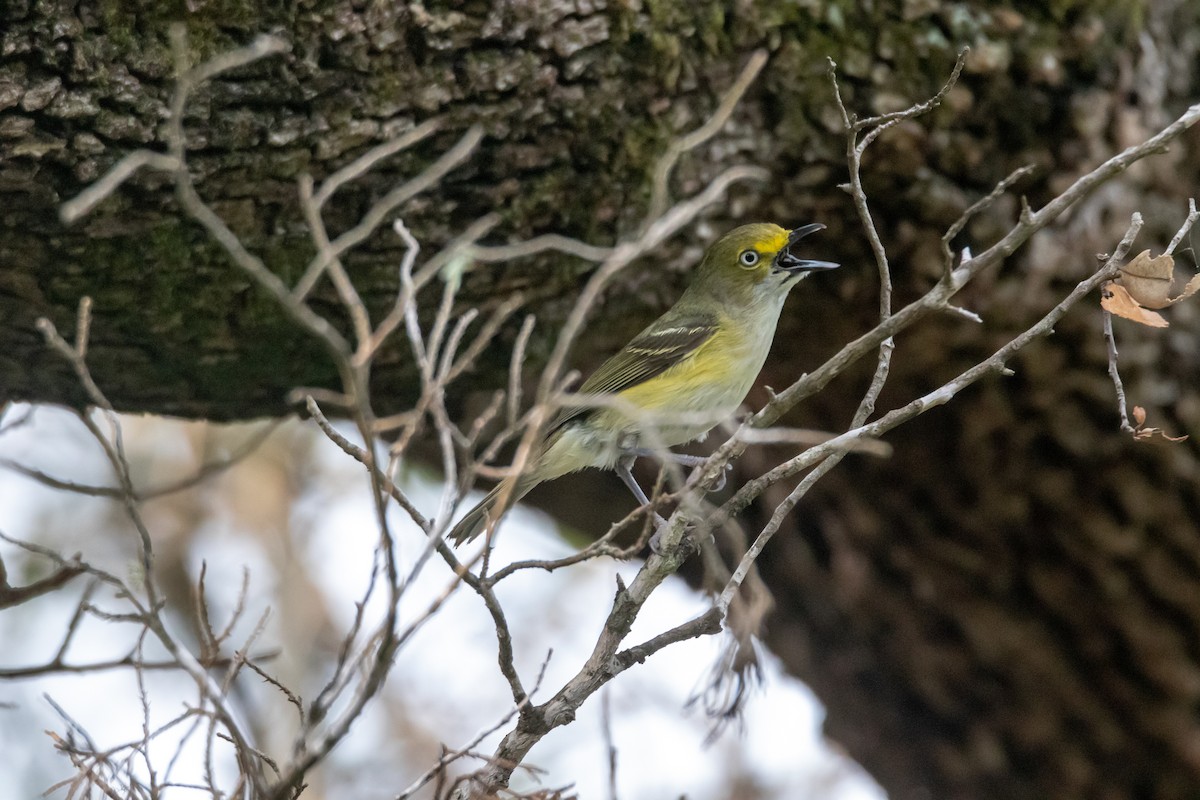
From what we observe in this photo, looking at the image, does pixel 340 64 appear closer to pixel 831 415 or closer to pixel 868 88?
pixel 868 88

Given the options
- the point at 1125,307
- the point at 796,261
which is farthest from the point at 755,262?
the point at 1125,307

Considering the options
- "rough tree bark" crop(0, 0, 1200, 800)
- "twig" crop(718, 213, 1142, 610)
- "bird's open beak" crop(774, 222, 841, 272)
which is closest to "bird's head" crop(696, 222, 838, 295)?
"bird's open beak" crop(774, 222, 841, 272)

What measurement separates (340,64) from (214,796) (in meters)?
2.05

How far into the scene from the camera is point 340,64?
3311mm

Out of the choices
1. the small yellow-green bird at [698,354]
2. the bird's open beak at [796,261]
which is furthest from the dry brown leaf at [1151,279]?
the small yellow-green bird at [698,354]

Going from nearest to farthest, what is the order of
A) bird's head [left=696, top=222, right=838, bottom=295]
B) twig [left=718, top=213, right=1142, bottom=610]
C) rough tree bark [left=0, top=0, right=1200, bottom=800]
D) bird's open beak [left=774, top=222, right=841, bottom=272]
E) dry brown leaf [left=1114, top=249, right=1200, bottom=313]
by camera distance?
twig [left=718, top=213, right=1142, bottom=610]
dry brown leaf [left=1114, top=249, right=1200, bottom=313]
rough tree bark [left=0, top=0, right=1200, bottom=800]
bird's open beak [left=774, top=222, right=841, bottom=272]
bird's head [left=696, top=222, right=838, bottom=295]

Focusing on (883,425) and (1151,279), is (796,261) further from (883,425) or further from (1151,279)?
(883,425)

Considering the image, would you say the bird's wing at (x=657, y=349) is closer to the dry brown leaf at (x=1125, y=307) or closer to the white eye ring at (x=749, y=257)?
the white eye ring at (x=749, y=257)

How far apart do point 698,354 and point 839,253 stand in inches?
25.5

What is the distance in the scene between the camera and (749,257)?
13.9 ft

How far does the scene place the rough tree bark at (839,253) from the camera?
3.26m

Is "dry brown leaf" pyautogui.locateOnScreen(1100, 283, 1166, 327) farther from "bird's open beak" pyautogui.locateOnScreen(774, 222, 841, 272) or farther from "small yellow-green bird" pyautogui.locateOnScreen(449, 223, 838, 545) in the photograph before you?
"small yellow-green bird" pyautogui.locateOnScreen(449, 223, 838, 545)

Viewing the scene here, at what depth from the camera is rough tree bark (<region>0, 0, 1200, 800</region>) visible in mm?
3264

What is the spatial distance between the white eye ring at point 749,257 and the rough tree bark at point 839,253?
0.51 feet
